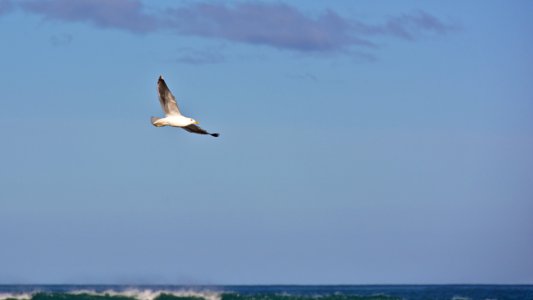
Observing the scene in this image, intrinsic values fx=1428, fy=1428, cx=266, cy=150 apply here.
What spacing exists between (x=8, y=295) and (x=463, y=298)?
33.0 m

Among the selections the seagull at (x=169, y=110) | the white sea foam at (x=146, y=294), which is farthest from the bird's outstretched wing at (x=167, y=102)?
the white sea foam at (x=146, y=294)

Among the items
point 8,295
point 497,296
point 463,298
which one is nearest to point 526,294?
point 497,296

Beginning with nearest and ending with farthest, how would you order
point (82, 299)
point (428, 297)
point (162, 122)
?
point (162, 122), point (82, 299), point (428, 297)

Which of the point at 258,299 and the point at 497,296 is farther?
the point at 497,296

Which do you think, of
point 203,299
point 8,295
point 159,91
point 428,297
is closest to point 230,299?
point 203,299

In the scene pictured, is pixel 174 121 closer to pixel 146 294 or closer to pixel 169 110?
pixel 169 110

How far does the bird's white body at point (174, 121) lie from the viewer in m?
36.8

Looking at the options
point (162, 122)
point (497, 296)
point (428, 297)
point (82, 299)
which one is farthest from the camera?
point (497, 296)

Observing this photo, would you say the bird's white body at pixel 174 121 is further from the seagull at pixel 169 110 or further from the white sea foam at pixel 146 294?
the white sea foam at pixel 146 294

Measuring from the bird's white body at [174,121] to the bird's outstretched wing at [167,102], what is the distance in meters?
0.13

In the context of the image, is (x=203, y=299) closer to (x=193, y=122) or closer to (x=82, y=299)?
(x=82, y=299)

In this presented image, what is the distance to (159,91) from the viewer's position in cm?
3741

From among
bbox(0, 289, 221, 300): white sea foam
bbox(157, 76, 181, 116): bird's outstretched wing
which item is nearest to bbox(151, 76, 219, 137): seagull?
bbox(157, 76, 181, 116): bird's outstretched wing

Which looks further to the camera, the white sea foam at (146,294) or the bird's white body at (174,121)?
the white sea foam at (146,294)
